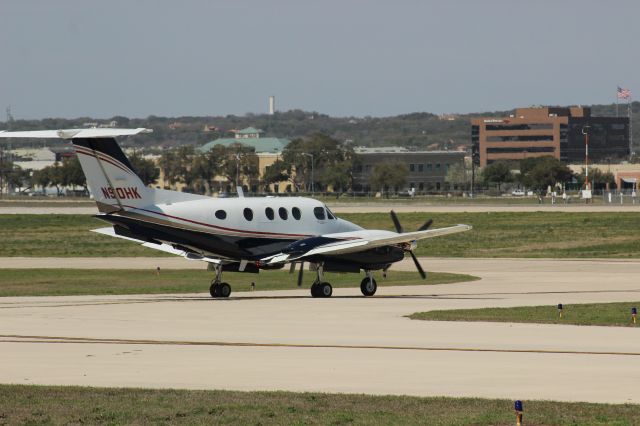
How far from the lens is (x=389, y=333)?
1242 inches

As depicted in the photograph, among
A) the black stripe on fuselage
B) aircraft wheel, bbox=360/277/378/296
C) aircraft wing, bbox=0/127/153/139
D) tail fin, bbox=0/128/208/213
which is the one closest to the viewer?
aircraft wing, bbox=0/127/153/139

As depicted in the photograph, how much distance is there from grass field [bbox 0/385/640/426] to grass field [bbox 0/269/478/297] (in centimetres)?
2613

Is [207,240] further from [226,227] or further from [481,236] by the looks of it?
[481,236]

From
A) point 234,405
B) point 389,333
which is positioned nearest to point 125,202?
point 389,333

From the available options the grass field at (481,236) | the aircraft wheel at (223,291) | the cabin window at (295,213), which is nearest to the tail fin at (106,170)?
the aircraft wheel at (223,291)

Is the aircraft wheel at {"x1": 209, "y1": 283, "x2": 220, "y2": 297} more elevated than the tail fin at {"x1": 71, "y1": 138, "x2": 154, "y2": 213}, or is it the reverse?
the tail fin at {"x1": 71, "y1": 138, "x2": 154, "y2": 213}

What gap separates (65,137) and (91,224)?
222ft

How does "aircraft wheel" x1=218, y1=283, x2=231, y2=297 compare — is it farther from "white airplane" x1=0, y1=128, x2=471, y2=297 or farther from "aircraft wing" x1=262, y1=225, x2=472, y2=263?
"aircraft wing" x1=262, y1=225, x2=472, y2=263

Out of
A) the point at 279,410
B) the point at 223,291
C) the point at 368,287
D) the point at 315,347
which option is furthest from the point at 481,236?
the point at 279,410

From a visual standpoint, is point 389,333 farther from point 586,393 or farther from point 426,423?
point 426,423

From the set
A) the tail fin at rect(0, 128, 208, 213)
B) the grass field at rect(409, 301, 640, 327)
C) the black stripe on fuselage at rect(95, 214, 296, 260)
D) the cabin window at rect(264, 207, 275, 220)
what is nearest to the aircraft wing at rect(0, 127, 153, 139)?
the tail fin at rect(0, 128, 208, 213)

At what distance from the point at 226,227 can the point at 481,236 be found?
4972cm

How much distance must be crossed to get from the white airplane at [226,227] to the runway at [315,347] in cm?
139

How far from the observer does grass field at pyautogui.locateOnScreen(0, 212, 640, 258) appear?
78625 millimetres
